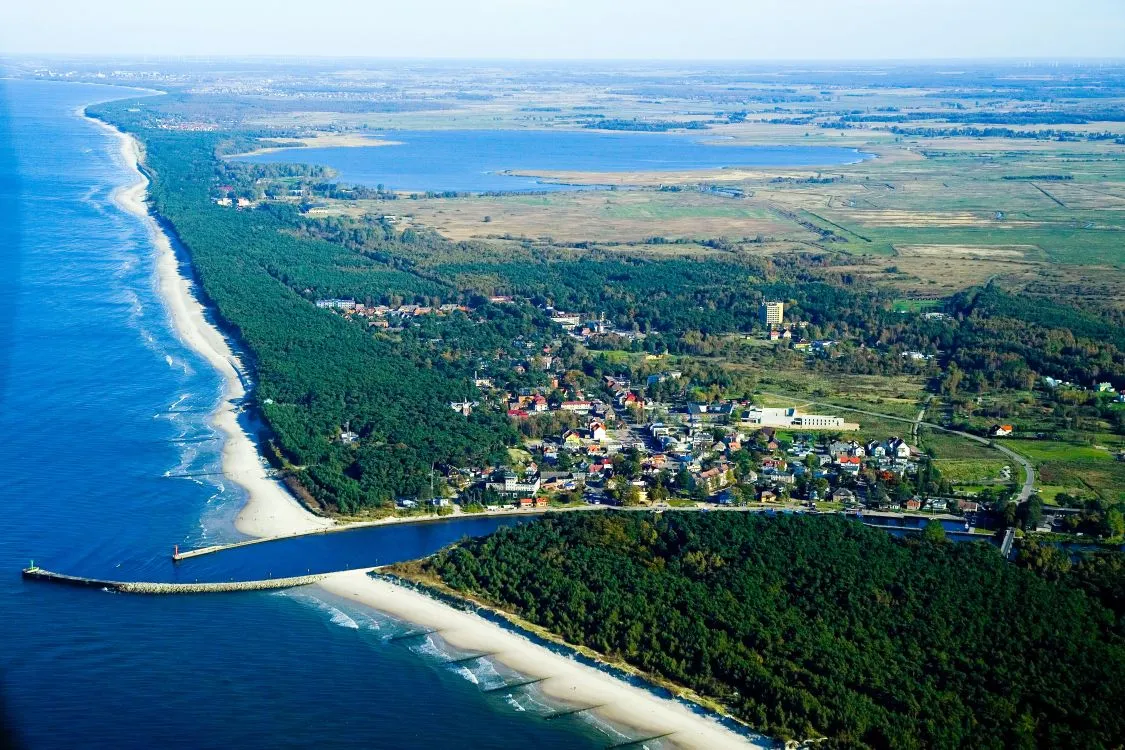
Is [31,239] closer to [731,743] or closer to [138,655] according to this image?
[138,655]

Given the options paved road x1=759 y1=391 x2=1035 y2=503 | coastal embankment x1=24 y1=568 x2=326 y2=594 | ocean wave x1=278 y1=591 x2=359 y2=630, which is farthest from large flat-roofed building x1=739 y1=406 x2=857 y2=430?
coastal embankment x1=24 y1=568 x2=326 y2=594

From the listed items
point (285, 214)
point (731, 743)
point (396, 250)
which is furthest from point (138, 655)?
point (285, 214)

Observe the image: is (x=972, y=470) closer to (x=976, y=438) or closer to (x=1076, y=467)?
(x=1076, y=467)

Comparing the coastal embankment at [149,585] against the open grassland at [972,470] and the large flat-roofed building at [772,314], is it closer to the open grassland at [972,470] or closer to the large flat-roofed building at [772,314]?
the open grassland at [972,470]

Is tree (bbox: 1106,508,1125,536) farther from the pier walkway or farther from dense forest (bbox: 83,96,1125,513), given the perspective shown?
the pier walkway

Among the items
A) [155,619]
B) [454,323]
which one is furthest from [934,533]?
[454,323]
